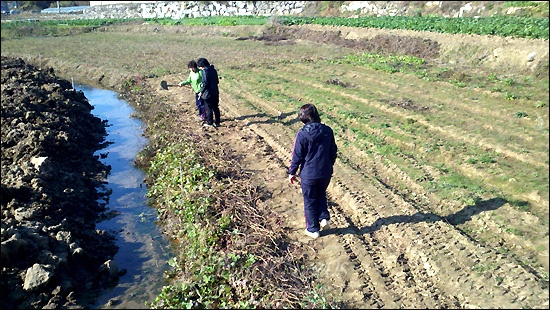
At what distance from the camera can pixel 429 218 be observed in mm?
5941

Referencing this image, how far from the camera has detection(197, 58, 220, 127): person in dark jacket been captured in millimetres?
9711

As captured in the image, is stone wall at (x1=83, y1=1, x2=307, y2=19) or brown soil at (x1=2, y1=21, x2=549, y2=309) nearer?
brown soil at (x1=2, y1=21, x2=549, y2=309)

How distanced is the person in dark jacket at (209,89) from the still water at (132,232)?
6.85ft

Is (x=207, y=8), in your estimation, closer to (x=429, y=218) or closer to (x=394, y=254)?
(x=429, y=218)

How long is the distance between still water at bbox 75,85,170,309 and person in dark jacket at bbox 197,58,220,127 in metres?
2.09

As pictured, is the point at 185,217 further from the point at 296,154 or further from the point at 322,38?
the point at 322,38

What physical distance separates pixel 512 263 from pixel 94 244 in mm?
5847

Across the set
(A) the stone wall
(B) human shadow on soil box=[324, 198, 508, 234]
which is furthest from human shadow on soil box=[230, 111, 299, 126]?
(A) the stone wall

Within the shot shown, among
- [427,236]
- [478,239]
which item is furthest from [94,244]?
[478,239]

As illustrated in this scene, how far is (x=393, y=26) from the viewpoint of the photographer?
25.8 m

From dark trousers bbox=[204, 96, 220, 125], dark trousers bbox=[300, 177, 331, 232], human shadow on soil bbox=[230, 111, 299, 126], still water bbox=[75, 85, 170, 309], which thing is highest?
dark trousers bbox=[204, 96, 220, 125]

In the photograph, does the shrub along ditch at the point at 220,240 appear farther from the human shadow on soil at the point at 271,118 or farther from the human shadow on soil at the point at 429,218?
the human shadow on soil at the point at 271,118

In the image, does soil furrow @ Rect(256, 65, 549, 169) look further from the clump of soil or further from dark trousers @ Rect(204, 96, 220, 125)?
the clump of soil

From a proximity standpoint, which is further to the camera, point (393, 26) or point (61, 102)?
point (393, 26)
